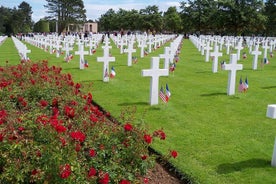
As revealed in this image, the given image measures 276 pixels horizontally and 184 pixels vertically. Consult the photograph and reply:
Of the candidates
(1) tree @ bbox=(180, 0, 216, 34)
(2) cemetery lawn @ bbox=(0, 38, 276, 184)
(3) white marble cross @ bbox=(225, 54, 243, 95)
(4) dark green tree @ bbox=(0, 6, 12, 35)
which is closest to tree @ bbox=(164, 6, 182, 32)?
(1) tree @ bbox=(180, 0, 216, 34)

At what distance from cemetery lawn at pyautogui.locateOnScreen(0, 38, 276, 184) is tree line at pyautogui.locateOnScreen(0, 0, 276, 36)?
135 feet

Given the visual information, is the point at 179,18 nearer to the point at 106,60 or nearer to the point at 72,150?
the point at 106,60

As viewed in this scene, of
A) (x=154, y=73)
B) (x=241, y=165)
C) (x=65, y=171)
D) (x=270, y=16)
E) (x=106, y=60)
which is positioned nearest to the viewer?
(x=65, y=171)

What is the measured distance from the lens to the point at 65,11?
3455 inches

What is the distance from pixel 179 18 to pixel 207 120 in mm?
66930

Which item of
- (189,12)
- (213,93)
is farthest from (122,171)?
(189,12)

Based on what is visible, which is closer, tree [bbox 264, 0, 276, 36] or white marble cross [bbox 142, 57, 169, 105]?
white marble cross [bbox 142, 57, 169, 105]

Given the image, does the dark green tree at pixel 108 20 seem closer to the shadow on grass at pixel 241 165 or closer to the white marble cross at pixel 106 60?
the white marble cross at pixel 106 60

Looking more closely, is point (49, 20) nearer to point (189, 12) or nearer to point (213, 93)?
point (189, 12)

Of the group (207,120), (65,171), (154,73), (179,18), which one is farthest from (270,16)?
(65,171)

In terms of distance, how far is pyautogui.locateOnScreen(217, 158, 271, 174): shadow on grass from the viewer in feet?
16.4

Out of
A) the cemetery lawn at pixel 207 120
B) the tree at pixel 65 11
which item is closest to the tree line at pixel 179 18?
the tree at pixel 65 11

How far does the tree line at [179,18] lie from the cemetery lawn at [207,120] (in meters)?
41.3

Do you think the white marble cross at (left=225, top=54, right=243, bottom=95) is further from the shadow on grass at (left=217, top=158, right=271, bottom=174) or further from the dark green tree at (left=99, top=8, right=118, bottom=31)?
the dark green tree at (left=99, top=8, right=118, bottom=31)
